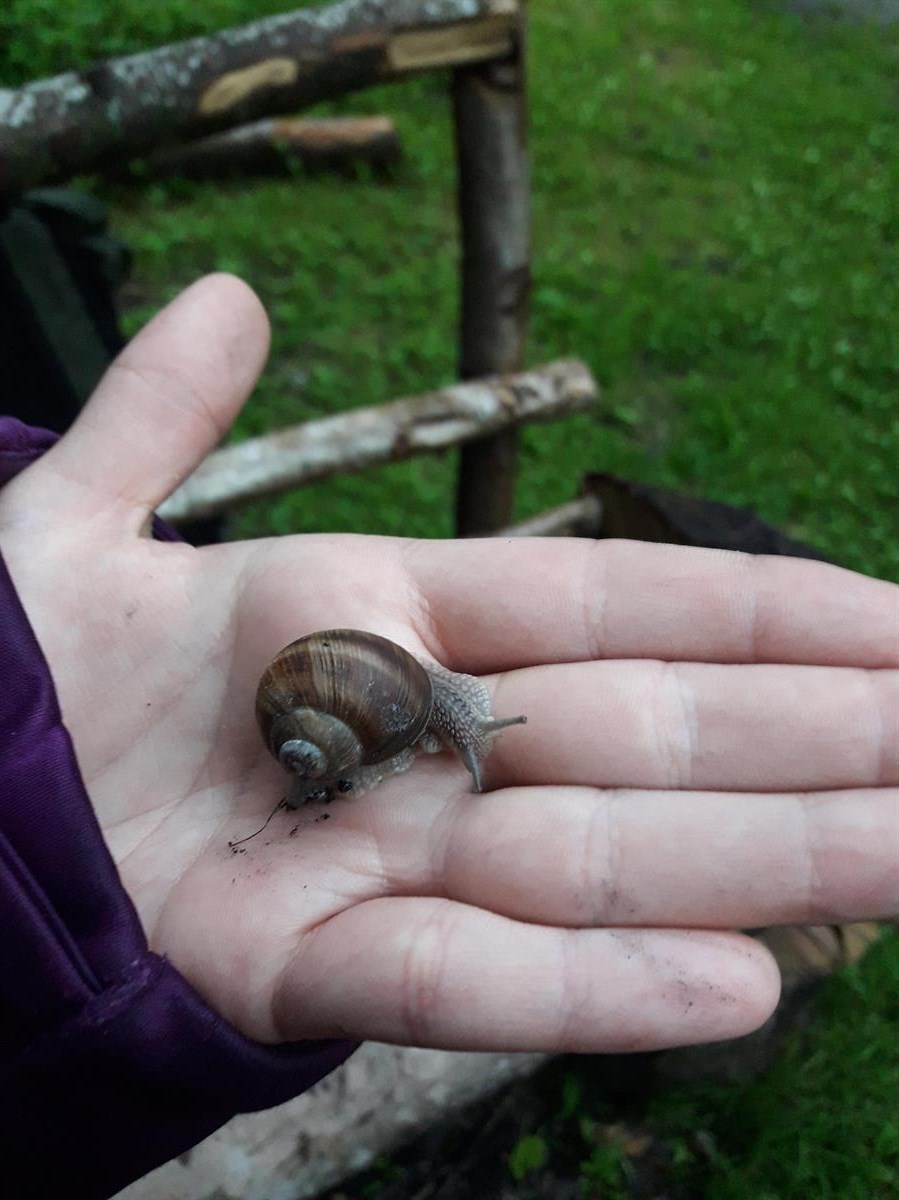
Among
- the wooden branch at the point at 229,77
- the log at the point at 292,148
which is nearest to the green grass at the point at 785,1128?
the wooden branch at the point at 229,77

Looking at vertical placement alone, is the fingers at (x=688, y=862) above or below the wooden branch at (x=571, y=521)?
above

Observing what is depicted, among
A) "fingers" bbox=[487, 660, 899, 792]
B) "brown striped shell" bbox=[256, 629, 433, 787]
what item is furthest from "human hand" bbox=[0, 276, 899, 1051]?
"brown striped shell" bbox=[256, 629, 433, 787]

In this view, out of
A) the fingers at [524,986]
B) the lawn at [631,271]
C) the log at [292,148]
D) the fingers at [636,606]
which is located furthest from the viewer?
the log at [292,148]

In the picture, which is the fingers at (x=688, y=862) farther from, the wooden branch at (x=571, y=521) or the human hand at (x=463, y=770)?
the wooden branch at (x=571, y=521)

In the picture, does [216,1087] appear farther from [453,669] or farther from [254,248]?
[254,248]

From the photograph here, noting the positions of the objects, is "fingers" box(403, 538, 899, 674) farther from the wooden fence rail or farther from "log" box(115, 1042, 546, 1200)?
the wooden fence rail

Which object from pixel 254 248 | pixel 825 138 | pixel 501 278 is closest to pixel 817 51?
pixel 825 138
